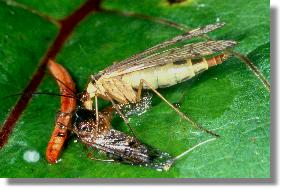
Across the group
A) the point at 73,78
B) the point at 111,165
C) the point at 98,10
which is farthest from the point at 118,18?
the point at 111,165

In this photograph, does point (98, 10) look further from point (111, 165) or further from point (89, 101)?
point (111, 165)

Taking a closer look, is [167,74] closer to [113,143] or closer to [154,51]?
[154,51]

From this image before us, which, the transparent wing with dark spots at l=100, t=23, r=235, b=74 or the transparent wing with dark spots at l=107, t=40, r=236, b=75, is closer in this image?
the transparent wing with dark spots at l=107, t=40, r=236, b=75

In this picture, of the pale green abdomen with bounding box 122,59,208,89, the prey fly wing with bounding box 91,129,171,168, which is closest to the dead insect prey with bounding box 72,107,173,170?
the prey fly wing with bounding box 91,129,171,168

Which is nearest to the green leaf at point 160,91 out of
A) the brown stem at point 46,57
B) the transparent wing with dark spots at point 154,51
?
the brown stem at point 46,57

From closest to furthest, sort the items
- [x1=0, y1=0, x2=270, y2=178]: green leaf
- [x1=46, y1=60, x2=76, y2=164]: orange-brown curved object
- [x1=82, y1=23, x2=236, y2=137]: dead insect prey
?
[x1=0, y1=0, x2=270, y2=178]: green leaf < [x1=46, y1=60, x2=76, y2=164]: orange-brown curved object < [x1=82, y1=23, x2=236, y2=137]: dead insect prey

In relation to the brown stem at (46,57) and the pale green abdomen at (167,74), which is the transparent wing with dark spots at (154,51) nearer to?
the pale green abdomen at (167,74)

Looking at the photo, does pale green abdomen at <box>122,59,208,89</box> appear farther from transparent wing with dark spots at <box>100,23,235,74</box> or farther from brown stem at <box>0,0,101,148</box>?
brown stem at <box>0,0,101,148</box>
